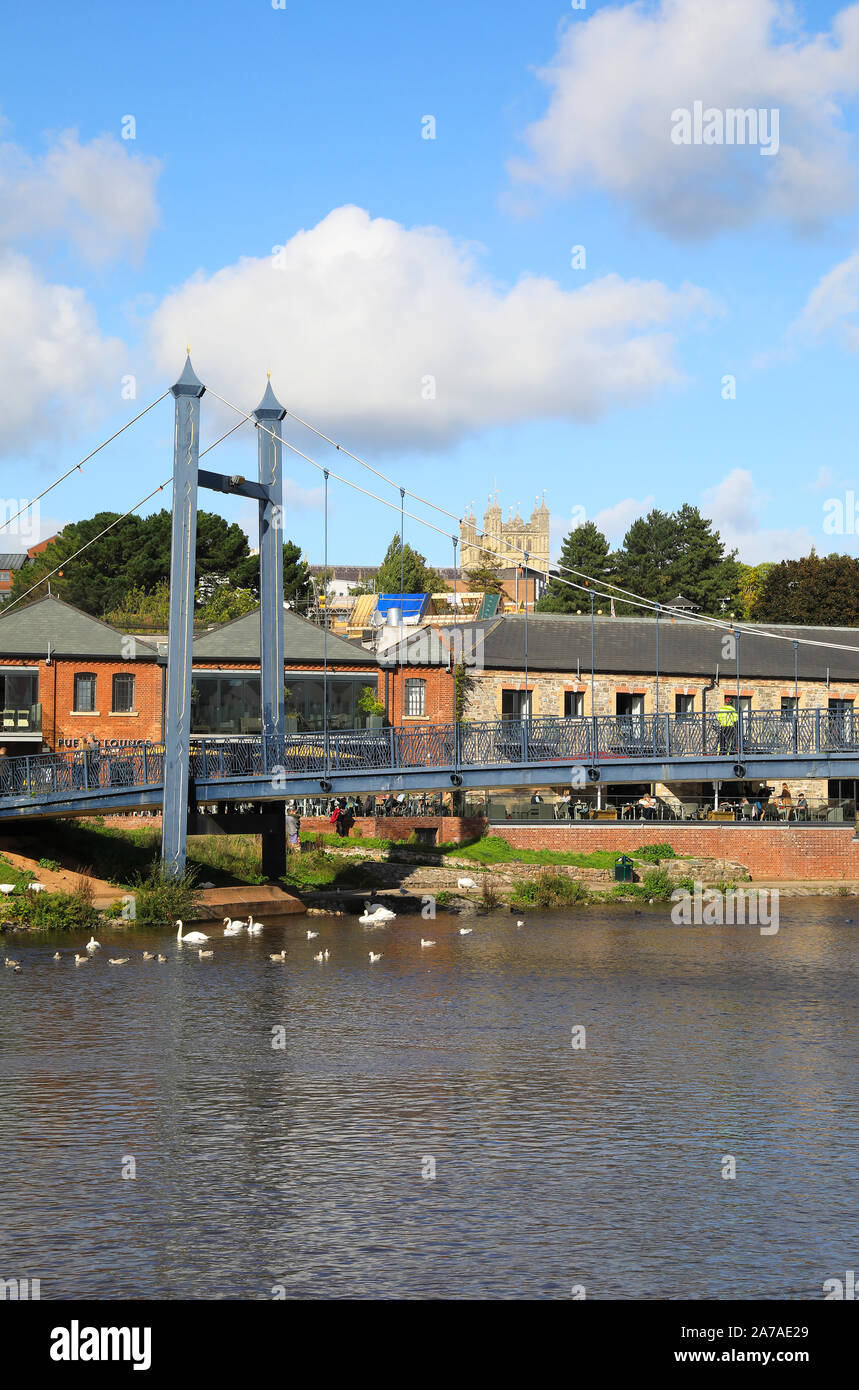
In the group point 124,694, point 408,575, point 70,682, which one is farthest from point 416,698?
point 408,575

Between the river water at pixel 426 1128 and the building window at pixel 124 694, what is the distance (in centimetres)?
2089

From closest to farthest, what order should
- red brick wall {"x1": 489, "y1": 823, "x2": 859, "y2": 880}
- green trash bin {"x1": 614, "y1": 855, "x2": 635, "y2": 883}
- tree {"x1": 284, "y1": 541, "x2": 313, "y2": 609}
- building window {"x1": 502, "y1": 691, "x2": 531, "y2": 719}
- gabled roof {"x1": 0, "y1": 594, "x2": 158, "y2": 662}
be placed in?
green trash bin {"x1": 614, "y1": 855, "x2": 635, "y2": 883} → red brick wall {"x1": 489, "y1": 823, "x2": 859, "y2": 880} → gabled roof {"x1": 0, "y1": 594, "x2": 158, "y2": 662} → building window {"x1": 502, "y1": 691, "x2": 531, "y2": 719} → tree {"x1": 284, "y1": 541, "x2": 313, "y2": 609}

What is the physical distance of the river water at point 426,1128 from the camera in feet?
40.0

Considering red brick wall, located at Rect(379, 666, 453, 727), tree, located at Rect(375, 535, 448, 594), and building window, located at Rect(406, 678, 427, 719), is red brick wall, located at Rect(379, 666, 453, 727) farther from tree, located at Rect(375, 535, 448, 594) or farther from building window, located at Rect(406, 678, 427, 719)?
tree, located at Rect(375, 535, 448, 594)

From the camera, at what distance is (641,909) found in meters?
39.8

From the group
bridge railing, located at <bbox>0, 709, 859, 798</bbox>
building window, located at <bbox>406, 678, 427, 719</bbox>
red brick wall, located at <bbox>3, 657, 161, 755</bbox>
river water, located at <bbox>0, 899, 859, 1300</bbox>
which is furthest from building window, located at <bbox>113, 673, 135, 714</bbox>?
river water, located at <bbox>0, 899, 859, 1300</bbox>

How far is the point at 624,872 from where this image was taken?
42.3 meters

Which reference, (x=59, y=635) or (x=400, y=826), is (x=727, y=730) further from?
(x=59, y=635)

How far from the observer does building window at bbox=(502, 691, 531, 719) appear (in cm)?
5306

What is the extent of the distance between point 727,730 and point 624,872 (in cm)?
1128

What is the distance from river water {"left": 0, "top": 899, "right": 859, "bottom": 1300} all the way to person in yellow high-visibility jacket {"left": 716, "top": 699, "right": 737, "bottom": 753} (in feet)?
18.2
